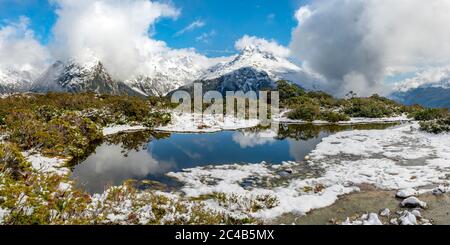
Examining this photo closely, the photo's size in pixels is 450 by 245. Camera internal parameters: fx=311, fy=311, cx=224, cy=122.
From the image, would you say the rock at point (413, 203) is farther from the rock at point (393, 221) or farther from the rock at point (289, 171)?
the rock at point (289, 171)

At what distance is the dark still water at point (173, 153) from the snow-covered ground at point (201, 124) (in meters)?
3.12

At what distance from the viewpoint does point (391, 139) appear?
29641 millimetres

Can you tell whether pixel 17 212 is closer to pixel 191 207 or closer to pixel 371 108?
pixel 191 207

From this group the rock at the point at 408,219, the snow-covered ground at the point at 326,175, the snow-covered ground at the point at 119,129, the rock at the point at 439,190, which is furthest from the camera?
the snow-covered ground at the point at 119,129

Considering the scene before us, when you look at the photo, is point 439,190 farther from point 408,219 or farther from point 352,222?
point 352,222

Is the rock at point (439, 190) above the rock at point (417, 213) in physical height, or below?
above

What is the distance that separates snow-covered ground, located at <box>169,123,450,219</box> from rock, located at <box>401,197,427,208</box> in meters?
2.25

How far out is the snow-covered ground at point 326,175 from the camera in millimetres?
14586

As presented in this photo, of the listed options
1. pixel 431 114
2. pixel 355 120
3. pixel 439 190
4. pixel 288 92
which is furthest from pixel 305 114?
pixel 439 190

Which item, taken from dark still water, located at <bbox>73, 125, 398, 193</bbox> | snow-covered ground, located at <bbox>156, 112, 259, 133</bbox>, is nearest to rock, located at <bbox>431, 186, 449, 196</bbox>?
dark still water, located at <bbox>73, 125, 398, 193</bbox>

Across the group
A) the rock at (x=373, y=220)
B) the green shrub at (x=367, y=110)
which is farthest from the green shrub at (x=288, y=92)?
the rock at (x=373, y=220)

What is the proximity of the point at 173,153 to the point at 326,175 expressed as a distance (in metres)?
12.6
